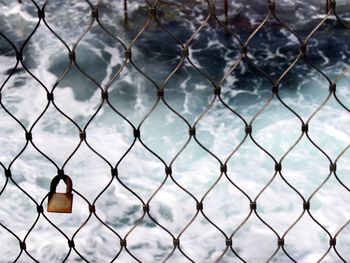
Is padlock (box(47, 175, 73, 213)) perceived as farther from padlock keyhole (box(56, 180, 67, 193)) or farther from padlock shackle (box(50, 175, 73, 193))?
padlock keyhole (box(56, 180, 67, 193))

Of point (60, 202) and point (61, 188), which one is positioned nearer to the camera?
point (60, 202)

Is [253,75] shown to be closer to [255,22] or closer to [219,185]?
[255,22]

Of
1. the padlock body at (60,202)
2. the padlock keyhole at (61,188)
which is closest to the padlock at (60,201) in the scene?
the padlock body at (60,202)

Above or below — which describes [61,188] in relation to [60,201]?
below

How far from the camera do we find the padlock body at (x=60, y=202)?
1.80m

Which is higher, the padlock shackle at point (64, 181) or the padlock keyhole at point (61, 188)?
the padlock shackle at point (64, 181)

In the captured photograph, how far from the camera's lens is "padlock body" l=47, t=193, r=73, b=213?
5.90 feet

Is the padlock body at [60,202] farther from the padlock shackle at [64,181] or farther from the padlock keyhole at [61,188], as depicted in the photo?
the padlock keyhole at [61,188]

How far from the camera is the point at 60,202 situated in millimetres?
1807

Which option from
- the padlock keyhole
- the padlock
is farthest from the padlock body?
the padlock keyhole

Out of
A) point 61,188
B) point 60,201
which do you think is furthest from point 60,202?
point 61,188

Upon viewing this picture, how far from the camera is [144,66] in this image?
597 cm

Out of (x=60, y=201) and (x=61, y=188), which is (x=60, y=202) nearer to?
(x=60, y=201)

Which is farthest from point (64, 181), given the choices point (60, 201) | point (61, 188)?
point (61, 188)
